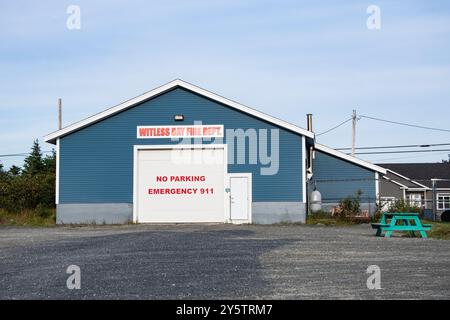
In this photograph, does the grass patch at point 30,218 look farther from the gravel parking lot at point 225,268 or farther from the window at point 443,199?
the window at point 443,199

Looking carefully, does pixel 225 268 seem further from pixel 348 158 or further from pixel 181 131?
pixel 348 158

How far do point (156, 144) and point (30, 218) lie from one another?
7.06 m

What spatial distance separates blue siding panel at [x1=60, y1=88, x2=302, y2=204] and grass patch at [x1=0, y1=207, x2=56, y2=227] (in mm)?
1574

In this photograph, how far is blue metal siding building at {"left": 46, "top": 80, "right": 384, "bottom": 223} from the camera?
2638 cm

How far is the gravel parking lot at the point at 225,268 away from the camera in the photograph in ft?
29.5

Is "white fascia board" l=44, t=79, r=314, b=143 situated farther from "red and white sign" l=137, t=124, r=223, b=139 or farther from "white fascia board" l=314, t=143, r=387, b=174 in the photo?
"white fascia board" l=314, t=143, r=387, b=174

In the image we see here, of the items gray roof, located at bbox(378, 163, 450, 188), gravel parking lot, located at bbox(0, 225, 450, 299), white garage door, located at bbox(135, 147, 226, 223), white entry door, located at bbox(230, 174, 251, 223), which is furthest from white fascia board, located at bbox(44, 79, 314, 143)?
gray roof, located at bbox(378, 163, 450, 188)

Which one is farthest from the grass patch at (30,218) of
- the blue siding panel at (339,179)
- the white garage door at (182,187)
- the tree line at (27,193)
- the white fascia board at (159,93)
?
the blue siding panel at (339,179)

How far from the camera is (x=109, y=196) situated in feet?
88.1

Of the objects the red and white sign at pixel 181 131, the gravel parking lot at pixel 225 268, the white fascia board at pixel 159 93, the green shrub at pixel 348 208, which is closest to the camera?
the gravel parking lot at pixel 225 268

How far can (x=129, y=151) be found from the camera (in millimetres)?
26906

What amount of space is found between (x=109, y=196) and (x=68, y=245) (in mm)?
10587

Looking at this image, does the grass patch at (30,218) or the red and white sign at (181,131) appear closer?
the red and white sign at (181,131)

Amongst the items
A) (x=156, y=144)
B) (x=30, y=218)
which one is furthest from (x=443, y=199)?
(x=30, y=218)
